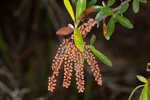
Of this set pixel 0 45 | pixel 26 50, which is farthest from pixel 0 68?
pixel 26 50

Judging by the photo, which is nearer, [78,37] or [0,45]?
[78,37]

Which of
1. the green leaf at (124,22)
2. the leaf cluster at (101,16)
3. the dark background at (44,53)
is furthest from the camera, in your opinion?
the dark background at (44,53)

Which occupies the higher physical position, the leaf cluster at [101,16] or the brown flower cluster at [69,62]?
the leaf cluster at [101,16]

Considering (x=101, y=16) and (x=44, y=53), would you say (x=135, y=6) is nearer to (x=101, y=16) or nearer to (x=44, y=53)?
(x=101, y=16)

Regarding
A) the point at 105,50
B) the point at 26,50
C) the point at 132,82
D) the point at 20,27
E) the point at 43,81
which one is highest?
the point at 20,27

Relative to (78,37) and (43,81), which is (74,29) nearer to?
(78,37)

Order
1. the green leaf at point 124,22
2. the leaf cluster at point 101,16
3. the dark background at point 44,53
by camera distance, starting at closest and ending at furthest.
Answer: the leaf cluster at point 101,16, the green leaf at point 124,22, the dark background at point 44,53

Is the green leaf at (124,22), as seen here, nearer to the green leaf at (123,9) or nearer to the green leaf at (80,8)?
the green leaf at (123,9)

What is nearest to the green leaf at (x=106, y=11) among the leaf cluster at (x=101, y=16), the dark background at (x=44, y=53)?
the leaf cluster at (x=101, y=16)

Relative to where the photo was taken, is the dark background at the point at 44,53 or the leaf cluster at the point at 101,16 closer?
the leaf cluster at the point at 101,16
